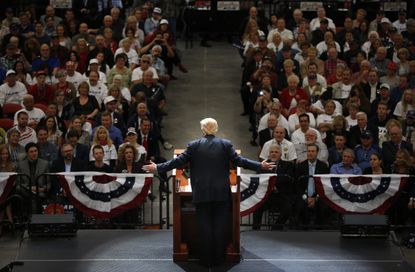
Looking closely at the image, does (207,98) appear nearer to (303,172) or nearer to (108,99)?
(108,99)

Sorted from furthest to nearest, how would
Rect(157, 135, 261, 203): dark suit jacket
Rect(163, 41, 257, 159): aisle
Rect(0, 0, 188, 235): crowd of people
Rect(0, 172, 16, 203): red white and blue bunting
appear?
1. Rect(163, 41, 257, 159): aisle
2. Rect(0, 0, 188, 235): crowd of people
3. Rect(0, 172, 16, 203): red white and blue bunting
4. Rect(157, 135, 261, 203): dark suit jacket

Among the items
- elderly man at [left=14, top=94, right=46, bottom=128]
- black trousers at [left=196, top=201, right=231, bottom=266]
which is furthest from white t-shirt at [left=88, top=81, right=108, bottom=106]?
black trousers at [left=196, top=201, right=231, bottom=266]

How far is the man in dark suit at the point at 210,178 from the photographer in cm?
1094

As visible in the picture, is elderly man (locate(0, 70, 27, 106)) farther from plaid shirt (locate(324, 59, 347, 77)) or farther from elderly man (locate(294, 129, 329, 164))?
plaid shirt (locate(324, 59, 347, 77))

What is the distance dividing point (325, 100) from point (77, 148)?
408 centimetres

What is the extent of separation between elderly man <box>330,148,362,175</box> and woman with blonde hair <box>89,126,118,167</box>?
3001 mm

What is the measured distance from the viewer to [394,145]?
14.5m

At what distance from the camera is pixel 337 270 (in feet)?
36.8

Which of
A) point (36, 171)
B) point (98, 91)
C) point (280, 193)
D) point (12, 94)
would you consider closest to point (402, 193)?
point (280, 193)

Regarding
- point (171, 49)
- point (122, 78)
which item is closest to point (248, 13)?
point (171, 49)

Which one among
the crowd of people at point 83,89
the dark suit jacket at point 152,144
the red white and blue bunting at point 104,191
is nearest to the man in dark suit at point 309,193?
the crowd of people at point 83,89

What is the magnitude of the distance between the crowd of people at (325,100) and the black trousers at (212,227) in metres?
2.29

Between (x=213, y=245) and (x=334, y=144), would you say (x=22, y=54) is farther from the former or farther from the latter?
(x=213, y=245)

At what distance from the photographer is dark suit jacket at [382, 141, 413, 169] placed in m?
14.3
